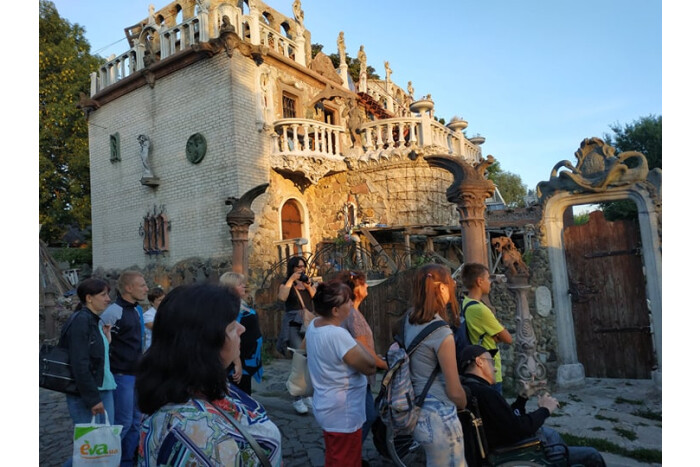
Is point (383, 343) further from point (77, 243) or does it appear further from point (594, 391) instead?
point (77, 243)

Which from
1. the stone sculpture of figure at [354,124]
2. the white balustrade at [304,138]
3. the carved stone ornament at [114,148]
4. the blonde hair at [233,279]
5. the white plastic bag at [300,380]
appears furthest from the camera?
the carved stone ornament at [114,148]

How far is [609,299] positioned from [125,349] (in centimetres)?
651

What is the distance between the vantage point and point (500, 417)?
2701 millimetres

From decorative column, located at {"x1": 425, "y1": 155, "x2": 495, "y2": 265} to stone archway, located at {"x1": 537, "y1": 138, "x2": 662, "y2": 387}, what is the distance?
4.15ft

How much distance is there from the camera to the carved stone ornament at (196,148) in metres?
14.1

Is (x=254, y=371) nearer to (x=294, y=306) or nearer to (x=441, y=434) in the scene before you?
(x=294, y=306)

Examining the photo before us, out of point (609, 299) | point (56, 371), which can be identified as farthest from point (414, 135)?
point (56, 371)

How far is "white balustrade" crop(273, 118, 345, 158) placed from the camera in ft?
45.7

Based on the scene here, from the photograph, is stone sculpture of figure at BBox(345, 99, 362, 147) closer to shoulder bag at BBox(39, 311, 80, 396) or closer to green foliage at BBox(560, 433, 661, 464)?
green foliage at BBox(560, 433, 661, 464)

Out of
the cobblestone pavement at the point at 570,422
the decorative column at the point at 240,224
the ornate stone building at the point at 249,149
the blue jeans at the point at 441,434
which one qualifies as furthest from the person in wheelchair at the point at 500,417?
the ornate stone building at the point at 249,149

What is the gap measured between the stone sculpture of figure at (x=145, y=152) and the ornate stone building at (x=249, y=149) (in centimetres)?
7

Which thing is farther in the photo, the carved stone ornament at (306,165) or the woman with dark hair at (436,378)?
the carved stone ornament at (306,165)

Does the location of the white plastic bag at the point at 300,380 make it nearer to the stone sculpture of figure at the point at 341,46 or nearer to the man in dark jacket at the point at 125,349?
the man in dark jacket at the point at 125,349

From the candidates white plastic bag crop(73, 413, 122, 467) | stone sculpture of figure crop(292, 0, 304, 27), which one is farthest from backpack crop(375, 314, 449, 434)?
stone sculpture of figure crop(292, 0, 304, 27)
